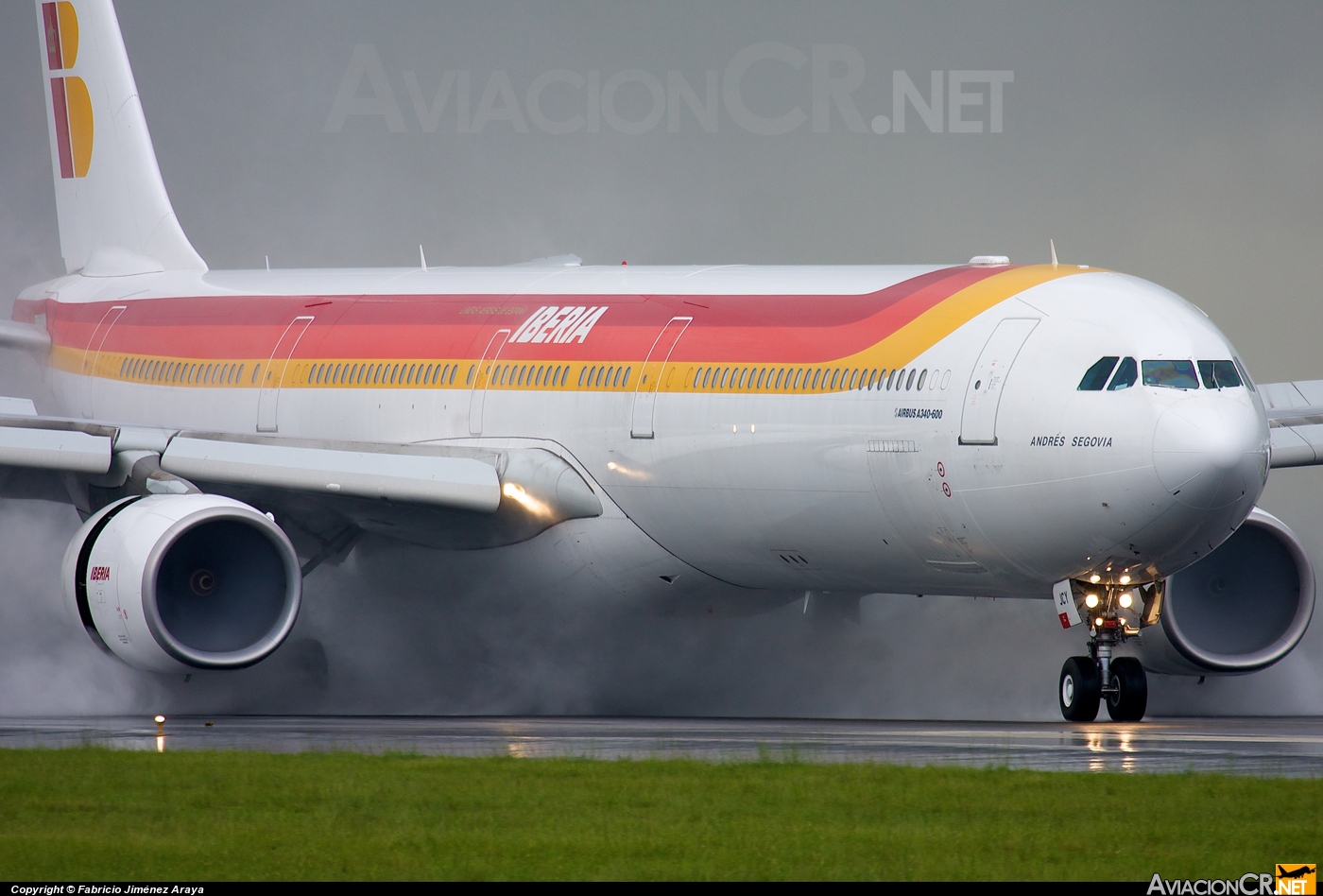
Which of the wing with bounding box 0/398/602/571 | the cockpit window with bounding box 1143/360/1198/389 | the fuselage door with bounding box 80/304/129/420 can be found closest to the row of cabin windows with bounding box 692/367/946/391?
the cockpit window with bounding box 1143/360/1198/389

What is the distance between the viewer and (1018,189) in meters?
26.2

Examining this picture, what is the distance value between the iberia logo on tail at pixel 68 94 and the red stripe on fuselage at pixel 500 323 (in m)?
2.27

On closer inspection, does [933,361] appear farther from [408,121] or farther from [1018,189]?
[408,121]

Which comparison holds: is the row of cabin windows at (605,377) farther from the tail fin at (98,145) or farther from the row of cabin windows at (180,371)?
the tail fin at (98,145)

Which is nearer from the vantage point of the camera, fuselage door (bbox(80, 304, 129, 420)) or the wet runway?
the wet runway

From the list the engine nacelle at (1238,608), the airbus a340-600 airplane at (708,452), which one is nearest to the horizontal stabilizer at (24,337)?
the airbus a340-600 airplane at (708,452)

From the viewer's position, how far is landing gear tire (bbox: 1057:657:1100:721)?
15.6 m

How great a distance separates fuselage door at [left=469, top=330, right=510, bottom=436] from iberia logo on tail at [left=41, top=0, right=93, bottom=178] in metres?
9.30

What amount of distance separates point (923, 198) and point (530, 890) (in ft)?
65.4

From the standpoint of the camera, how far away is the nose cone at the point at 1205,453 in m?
14.1

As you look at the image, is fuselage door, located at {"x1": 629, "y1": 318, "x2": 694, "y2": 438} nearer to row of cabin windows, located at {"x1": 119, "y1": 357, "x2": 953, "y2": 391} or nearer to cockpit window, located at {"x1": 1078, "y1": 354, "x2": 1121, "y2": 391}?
row of cabin windows, located at {"x1": 119, "y1": 357, "x2": 953, "y2": 391}

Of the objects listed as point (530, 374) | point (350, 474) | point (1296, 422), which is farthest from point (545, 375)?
point (1296, 422)

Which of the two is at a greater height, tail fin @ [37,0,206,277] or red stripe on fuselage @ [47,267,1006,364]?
tail fin @ [37,0,206,277]

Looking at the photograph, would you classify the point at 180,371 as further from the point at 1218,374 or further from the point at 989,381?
the point at 1218,374
